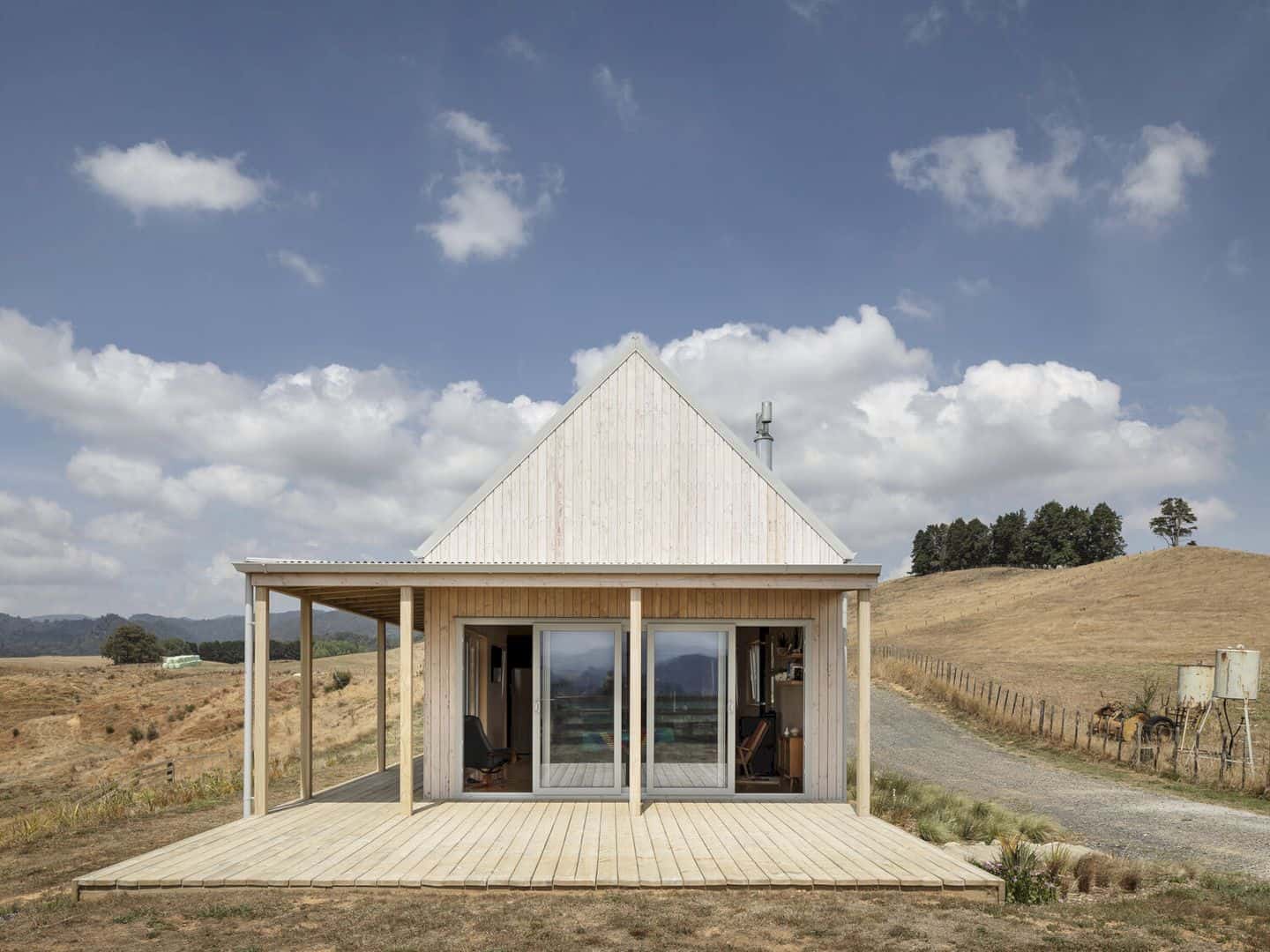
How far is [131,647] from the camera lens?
70.6 meters

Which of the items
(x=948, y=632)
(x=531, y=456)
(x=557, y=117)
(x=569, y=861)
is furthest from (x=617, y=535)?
(x=948, y=632)

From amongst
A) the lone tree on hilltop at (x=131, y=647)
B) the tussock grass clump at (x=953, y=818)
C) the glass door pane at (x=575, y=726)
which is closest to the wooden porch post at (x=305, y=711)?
the glass door pane at (x=575, y=726)

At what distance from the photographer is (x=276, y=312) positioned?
17.8 meters

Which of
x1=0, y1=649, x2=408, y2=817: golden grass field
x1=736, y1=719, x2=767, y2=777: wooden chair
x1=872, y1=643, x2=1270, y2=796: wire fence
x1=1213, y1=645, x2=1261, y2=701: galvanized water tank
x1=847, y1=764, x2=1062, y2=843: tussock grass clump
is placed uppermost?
x1=1213, y1=645, x2=1261, y2=701: galvanized water tank

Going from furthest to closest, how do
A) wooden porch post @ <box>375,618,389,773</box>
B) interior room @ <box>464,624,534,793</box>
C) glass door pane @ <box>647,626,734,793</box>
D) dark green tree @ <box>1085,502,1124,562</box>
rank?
dark green tree @ <box>1085,502,1124,562</box> → wooden porch post @ <box>375,618,389,773</box> → interior room @ <box>464,624,534,793</box> → glass door pane @ <box>647,626,734,793</box>

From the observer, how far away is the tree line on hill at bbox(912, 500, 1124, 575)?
9169 centimetres

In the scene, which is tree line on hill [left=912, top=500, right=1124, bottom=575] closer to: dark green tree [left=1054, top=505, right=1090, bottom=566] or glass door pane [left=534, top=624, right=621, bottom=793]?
dark green tree [left=1054, top=505, right=1090, bottom=566]

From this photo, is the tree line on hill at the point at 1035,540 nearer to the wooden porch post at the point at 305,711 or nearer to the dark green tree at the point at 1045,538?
the dark green tree at the point at 1045,538

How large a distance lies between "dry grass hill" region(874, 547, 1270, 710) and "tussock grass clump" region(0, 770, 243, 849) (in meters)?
19.2

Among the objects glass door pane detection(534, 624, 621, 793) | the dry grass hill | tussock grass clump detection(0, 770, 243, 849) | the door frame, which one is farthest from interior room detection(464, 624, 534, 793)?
the dry grass hill

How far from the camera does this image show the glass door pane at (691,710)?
11.1 metres

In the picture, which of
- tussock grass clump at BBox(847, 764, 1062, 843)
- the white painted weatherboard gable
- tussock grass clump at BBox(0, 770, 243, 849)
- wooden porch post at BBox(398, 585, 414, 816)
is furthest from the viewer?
the white painted weatherboard gable

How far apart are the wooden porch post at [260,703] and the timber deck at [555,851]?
296 millimetres

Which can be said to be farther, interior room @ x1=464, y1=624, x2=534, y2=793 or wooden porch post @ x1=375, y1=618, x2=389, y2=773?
wooden porch post @ x1=375, y1=618, x2=389, y2=773
